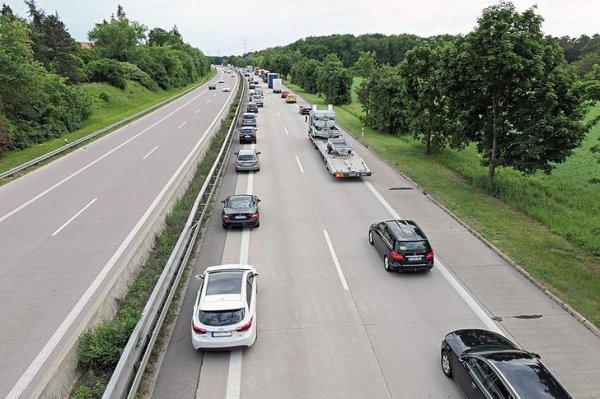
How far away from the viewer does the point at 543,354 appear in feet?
35.5

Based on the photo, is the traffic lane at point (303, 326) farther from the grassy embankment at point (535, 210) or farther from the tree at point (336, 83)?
the tree at point (336, 83)

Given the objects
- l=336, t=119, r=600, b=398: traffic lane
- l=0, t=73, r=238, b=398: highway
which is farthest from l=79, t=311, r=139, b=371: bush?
l=336, t=119, r=600, b=398: traffic lane

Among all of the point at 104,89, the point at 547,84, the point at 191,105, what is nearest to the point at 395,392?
the point at 547,84

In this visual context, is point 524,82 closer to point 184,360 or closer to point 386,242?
point 386,242

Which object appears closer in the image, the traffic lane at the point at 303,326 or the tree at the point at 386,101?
the traffic lane at the point at 303,326

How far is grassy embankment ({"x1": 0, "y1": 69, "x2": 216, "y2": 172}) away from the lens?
32.2 metres

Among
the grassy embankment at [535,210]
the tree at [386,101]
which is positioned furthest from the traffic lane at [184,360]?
the tree at [386,101]

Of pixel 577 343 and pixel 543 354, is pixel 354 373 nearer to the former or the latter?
pixel 543 354

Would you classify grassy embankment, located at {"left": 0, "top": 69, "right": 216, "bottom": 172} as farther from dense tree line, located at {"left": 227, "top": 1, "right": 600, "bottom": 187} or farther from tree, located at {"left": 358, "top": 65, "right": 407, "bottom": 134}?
dense tree line, located at {"left": 227, "top": 1, "right": 600, "bottom": 187}

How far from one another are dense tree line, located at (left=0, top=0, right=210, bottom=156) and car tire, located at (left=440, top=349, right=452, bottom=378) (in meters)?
31.5

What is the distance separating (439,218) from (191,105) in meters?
51.2

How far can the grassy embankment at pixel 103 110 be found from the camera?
32.2 m

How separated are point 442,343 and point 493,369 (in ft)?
6.38

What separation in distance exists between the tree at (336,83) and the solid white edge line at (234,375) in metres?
61.4
